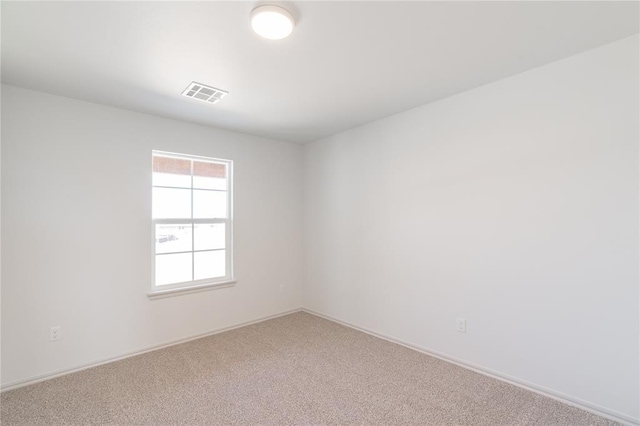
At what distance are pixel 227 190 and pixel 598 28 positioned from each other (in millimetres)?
3589

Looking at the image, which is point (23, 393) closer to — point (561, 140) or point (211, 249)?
point (211, 249)

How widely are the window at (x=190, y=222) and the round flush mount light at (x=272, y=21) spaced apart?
2.16 meters

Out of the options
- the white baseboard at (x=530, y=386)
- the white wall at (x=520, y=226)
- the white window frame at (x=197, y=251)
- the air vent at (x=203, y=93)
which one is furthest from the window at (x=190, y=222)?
the white baseboard at (x=530, y=386)

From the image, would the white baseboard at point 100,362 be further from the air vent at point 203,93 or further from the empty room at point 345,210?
the air vent at point 203,93

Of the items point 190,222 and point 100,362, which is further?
point 190,222

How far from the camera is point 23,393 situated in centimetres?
235

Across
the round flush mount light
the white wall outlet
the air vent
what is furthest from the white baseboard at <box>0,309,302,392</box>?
the round flush mount light

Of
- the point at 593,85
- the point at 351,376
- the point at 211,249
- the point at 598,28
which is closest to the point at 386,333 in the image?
the point at 351,376

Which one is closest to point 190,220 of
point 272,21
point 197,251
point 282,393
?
point 197,251

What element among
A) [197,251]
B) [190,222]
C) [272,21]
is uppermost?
[272,21]

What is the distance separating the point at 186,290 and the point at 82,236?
1.12 metres

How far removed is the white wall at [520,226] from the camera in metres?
2.00

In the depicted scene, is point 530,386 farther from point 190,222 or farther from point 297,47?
point 190,222

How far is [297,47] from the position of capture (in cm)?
202
